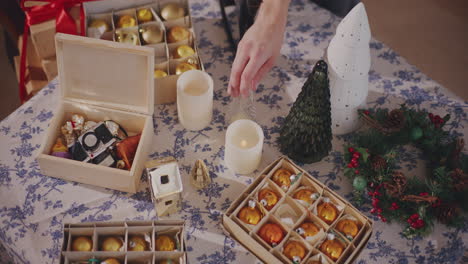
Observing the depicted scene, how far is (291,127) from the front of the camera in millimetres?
1163

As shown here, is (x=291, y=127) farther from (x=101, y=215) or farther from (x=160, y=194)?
(x=101, y=215)

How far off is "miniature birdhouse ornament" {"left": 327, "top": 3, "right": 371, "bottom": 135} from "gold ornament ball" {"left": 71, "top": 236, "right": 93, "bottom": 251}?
27.3 inches

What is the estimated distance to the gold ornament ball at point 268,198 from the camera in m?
1.07

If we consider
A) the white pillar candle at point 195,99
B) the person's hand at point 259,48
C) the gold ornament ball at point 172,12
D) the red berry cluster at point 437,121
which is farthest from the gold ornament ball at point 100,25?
the red berry cluster at point 437,121

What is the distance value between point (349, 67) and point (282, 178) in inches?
12.7

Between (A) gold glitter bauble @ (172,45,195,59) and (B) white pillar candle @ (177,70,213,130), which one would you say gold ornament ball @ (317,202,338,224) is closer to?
(B) white pillar candle @ (177,70,213,130)

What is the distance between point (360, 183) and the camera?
113 cm

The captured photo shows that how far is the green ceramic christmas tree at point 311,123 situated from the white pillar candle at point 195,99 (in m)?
0.21

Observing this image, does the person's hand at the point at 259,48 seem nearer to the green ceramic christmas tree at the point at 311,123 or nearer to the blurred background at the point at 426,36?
the green ceramic christmas tree at the point at 311,123

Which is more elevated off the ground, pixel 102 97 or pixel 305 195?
pixel 102 97

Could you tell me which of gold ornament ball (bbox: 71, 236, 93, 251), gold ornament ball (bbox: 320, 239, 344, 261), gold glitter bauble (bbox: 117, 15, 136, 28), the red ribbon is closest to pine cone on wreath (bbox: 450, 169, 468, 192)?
gold ornament ball (bbox: 320, 239, 344, 261)

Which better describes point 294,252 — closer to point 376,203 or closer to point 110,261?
point 376,203

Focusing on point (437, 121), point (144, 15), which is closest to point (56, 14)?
point (144, 15)

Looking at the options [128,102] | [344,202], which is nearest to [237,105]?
[128,102]
